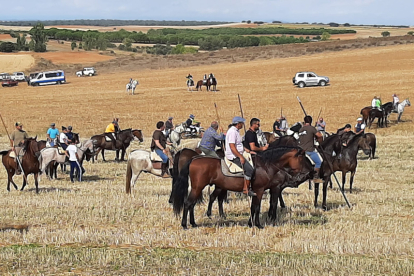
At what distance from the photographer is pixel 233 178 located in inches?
493

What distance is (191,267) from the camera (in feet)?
31.4

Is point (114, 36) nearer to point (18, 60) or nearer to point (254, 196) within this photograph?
point (18, 60)

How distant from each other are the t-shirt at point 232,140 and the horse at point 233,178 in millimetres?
335

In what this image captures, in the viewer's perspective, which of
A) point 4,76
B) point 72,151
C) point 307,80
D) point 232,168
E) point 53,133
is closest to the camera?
point 232,168

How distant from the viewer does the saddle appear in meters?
12.4

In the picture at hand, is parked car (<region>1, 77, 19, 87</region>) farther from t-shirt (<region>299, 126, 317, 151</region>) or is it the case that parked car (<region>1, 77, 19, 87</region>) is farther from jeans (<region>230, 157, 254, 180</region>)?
jeans (<region>230, 157, 254, 180</region>)

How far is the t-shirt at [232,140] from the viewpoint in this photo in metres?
12.3

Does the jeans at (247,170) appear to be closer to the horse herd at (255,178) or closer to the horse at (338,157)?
the horse herd at (255,178)

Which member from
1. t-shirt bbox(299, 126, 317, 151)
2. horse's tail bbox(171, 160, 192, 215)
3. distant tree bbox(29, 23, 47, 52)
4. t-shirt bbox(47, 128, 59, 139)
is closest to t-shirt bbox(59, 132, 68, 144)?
t-shirt bbox(47, 128, 59, 139)

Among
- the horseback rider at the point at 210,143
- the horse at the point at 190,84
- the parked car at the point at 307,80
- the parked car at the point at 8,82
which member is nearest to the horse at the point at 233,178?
the horseback rider at the point at 210,143

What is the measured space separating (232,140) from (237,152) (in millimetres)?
284

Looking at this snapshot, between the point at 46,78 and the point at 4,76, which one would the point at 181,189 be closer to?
the point at 46,78

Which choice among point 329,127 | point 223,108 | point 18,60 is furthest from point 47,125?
point 18,60

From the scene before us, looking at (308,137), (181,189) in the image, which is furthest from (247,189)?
(308,137)
